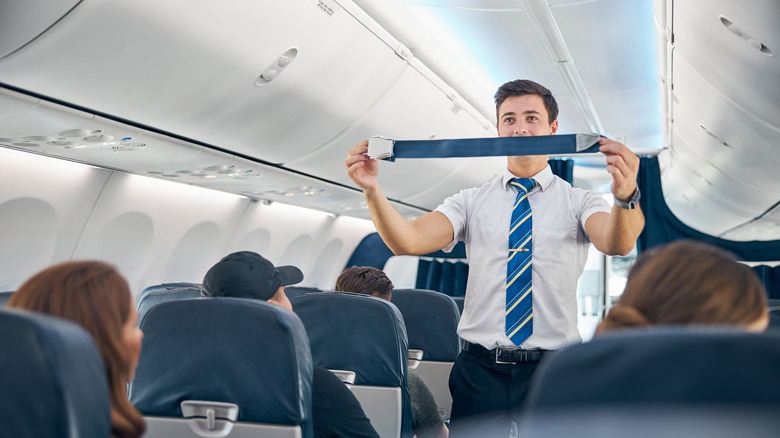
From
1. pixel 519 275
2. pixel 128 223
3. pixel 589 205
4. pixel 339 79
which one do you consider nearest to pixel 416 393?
pixel 519 275

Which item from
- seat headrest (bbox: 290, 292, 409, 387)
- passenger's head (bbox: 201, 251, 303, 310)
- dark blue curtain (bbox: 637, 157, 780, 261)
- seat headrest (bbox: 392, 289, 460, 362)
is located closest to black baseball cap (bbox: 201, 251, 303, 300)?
passenger's head (bbox: 201, 251, 303, 310)

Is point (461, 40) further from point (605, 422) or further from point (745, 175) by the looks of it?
point (605, 422)

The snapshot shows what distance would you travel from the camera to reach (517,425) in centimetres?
230

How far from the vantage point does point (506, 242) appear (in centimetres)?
247

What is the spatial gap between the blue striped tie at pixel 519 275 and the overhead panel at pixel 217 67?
6.68 feet

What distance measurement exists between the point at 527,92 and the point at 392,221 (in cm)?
67

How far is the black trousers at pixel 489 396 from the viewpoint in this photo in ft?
7.57

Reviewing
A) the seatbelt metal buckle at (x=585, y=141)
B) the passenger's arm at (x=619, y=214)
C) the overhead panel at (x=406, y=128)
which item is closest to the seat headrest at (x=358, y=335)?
the passenger's arm at (x=619, y=214)

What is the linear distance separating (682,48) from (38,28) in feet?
12.5

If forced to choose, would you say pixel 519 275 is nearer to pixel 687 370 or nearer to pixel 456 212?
pixel 456 212

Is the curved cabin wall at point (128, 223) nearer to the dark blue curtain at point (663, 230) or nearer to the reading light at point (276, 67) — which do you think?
the reading light at point (276, 67)

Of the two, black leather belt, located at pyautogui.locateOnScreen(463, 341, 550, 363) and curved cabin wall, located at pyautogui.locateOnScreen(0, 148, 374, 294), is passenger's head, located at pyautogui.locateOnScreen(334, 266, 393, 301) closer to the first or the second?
black leather belt, located at pyautogui.locateOnScreen(463, 341, 550, 363)

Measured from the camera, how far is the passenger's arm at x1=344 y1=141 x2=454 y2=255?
241cm

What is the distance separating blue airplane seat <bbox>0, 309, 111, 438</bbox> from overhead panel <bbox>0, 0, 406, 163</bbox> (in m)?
2.39
